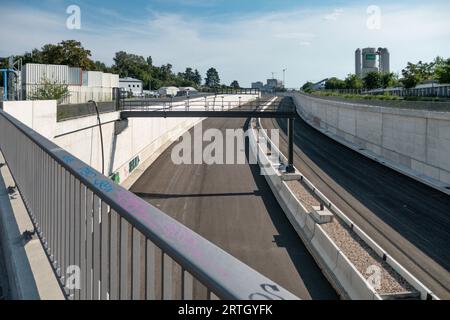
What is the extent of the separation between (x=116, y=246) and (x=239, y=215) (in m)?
22.8

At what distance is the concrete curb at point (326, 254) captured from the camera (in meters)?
14.7

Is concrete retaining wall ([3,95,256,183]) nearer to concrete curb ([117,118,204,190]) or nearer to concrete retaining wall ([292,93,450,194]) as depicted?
concrete curb ([117,118,204,190])

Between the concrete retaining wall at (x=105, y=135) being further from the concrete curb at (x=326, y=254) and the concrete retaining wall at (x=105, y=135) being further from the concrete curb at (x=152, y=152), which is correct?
the concrete curb at (x=326, y=254)

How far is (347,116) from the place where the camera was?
57.1m

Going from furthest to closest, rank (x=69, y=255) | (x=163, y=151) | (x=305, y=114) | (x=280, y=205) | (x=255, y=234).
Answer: (x=305, y=114), (x=163, y=151), (x=280, y=205), (x=255, y=234), (x=69, y=255)

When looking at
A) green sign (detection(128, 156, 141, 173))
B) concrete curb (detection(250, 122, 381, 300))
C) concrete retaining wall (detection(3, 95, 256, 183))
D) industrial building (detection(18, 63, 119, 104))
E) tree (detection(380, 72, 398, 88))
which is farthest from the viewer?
tree (detection(380, 72, 398, 88))

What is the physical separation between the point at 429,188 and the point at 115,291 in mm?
32382

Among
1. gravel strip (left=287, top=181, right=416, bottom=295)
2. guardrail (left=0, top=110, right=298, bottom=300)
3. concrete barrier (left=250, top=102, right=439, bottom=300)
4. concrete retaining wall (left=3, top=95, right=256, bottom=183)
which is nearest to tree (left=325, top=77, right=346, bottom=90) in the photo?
concrete retaining wall (left=3, top=95, right=256, bottom=183)

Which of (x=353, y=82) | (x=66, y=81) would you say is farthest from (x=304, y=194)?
(x=353, y=82)

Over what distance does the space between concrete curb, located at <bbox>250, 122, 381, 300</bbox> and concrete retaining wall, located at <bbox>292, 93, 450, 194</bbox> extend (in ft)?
40.1

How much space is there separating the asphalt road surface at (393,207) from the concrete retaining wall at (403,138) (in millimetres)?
1629

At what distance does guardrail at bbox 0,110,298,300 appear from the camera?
1.82 metres

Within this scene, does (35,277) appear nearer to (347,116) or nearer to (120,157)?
(120,157)
